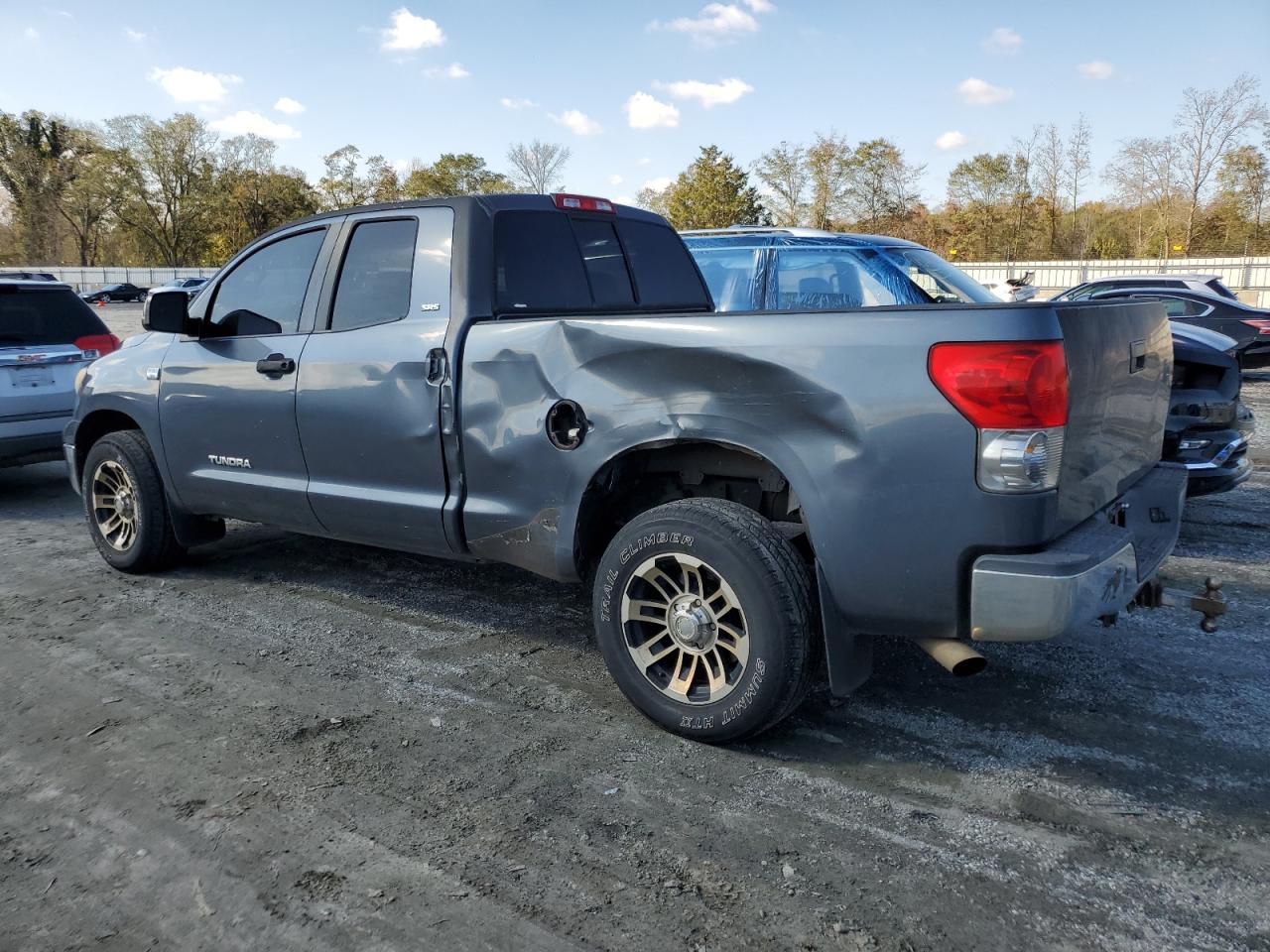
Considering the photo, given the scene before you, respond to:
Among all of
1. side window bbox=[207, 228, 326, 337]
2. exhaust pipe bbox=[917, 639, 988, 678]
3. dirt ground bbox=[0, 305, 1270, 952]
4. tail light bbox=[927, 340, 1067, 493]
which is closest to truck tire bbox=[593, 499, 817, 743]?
dirt ground bbox=[0, 305, 1270, 952]

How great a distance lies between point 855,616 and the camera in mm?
3127

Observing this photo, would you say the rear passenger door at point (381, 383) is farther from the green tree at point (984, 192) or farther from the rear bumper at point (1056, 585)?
the green tree at point (984, 192)

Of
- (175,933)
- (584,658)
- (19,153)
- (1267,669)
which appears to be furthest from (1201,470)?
(19,153)

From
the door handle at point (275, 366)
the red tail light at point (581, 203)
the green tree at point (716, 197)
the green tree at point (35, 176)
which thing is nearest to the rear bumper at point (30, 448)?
the door handle at point (275, 366)

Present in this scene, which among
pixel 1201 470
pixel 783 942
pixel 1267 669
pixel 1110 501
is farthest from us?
pixel 1201 470

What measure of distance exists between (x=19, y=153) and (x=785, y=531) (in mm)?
85546

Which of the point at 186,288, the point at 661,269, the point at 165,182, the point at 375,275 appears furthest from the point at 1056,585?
the point at 165,182

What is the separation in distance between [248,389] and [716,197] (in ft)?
186

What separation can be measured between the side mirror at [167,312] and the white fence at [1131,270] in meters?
34.7

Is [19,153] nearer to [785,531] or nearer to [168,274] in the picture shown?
[168,274]

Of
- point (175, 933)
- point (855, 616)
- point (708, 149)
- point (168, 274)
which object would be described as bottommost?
point (175, 933)

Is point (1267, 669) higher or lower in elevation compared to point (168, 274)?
lower

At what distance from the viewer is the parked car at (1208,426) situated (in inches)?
223

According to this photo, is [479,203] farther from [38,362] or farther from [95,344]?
[95,344]
